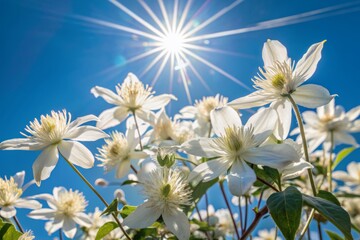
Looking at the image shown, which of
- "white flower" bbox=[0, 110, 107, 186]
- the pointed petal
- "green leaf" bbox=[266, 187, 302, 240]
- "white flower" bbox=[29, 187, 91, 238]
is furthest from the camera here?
"white flower" bbox=[29, 187, 91, 238]

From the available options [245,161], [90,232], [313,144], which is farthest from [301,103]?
[90,232]

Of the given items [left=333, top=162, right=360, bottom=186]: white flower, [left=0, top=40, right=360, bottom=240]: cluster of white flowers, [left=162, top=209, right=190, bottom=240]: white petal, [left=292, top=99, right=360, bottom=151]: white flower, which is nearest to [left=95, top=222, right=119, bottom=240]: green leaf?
[left=0, top=40, right=360, bottom=240]: cluster of white flowers

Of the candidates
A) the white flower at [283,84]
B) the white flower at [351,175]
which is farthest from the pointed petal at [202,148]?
the white flower at [351,175]

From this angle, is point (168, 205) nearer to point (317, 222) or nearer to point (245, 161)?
point (245, 161)

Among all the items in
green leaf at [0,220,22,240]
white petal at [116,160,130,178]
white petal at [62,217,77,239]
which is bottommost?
green leaf at [0,220,22,240]

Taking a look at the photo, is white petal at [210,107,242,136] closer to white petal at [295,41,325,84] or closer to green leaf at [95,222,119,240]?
white petal at [295,41,325,84]

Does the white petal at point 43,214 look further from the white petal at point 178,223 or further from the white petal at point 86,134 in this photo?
the white petal at point 178,223
